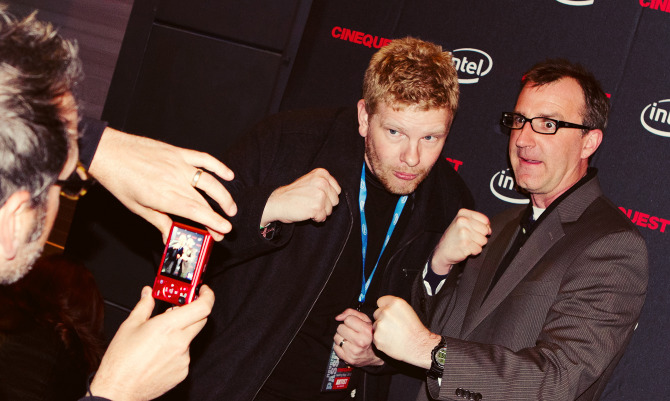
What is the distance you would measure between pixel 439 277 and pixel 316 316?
2.02 ft

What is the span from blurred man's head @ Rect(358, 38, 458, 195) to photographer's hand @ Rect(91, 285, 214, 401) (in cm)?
132

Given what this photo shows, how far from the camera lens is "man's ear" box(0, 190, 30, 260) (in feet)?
4.24

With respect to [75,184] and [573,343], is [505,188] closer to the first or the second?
[573,343]

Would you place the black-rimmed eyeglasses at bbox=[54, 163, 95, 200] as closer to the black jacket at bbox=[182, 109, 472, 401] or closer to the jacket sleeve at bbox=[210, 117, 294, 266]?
the jacket sleeve at bbox=[210, 117, 294, 266]

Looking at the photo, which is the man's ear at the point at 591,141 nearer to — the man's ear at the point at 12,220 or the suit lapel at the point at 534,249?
the suit lapel at the point at 534,249

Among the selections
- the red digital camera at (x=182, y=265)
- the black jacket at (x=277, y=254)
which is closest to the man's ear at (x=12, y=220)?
the red digital camera at (x=182, y=265)

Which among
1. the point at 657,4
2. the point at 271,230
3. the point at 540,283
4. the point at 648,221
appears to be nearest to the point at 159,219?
the point at 271,230

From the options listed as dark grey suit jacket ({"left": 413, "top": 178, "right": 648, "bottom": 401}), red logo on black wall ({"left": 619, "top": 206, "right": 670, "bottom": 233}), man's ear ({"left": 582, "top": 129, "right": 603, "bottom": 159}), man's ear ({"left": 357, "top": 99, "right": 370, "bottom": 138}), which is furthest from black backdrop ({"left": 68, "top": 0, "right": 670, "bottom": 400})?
A: man's ear ({"left": 357, "top": 99, "right": 370, "bottom": 138})

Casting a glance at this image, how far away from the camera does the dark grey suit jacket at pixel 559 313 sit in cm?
210

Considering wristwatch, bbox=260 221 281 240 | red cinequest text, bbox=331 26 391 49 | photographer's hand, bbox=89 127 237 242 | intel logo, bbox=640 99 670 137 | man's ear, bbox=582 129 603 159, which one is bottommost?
wristwatch, bbox=260 221 281 240

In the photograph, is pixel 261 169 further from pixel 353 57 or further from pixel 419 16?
pixel 419 16

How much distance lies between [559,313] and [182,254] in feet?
4.44

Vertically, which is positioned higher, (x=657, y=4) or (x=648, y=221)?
(x=657, y=4)

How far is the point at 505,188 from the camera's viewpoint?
324 cm
